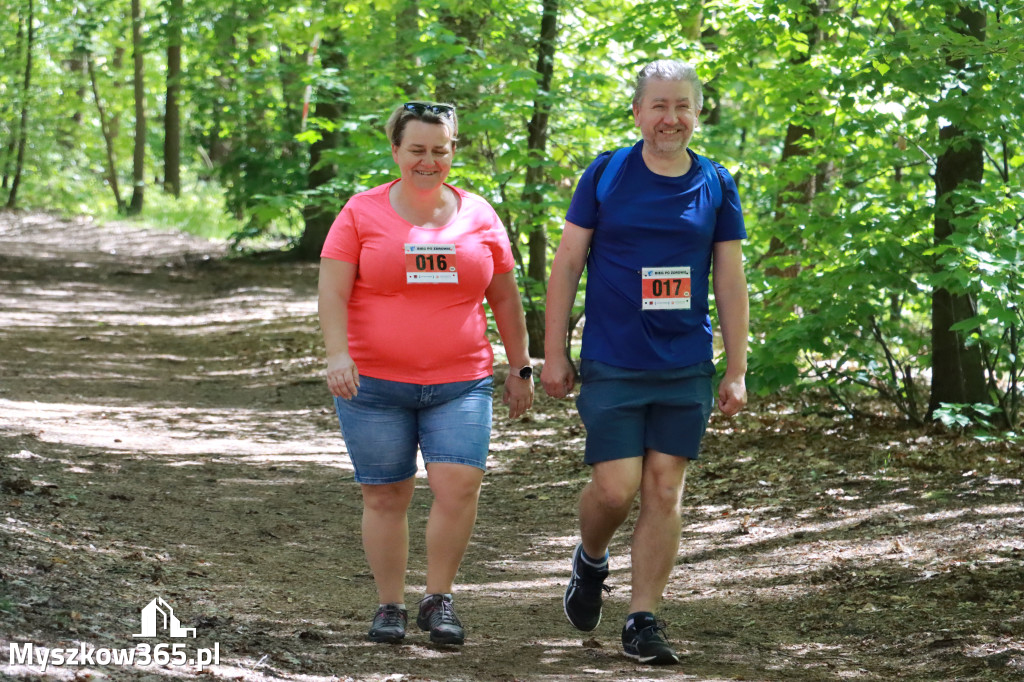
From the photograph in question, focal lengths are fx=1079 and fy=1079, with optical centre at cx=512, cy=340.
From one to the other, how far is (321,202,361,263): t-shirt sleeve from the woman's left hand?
2.43 ft

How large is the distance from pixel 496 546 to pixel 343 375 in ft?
8.31

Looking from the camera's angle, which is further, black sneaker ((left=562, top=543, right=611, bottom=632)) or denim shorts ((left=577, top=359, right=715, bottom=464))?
black sneaker ((left=562, top=543, right=611, bottom=632))

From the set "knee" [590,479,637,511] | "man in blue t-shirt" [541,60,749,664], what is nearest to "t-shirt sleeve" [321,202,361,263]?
"man in blue t-shirt" [541,60,749,664]

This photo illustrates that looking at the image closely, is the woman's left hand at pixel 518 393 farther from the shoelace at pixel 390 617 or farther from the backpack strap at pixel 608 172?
the shoelace at pixel 390 617

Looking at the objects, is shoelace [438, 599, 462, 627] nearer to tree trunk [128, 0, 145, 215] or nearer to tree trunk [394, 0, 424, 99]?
tree trunk [394, 0, 424, 99]

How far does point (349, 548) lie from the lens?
18.2ft

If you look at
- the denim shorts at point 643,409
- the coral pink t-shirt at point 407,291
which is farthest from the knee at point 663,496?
the coral pink t-shirt at point 407,291

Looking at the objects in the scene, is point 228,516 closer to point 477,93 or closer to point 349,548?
point 349,548

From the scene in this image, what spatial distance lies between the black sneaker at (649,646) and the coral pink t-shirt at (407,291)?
1064 mm

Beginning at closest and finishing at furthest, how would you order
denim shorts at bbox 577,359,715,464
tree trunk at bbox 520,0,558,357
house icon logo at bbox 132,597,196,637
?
house icon logo at bbox 132,597,196,637 → denim shorts at bbox 577,359,715,464 → tree trunk at bbox 520,0,558,357

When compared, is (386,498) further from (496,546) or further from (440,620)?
(496,546)

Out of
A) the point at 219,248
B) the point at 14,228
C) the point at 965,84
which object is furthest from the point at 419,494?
the point at 14,228

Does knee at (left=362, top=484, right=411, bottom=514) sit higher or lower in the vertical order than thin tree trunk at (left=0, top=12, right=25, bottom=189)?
lower

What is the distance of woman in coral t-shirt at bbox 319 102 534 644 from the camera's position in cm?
363
